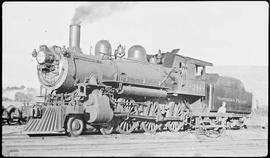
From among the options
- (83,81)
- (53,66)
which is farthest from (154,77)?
(53,66)

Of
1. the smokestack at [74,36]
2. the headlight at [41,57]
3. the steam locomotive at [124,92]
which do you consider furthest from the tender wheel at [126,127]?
the headlight at [41,57]

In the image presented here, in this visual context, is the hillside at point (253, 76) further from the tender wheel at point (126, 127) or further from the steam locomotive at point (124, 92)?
the tender wheel at point (126, 127)

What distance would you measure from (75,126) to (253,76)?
289 ft

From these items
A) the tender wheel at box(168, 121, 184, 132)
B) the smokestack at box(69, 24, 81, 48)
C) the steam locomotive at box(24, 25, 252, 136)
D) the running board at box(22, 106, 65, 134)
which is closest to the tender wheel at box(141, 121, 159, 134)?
the steam locomotive at box(24, 25, 252, 136)

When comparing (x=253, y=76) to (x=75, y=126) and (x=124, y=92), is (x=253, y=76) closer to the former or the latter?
(x=124, y=92)

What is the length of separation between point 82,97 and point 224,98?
8445 mm

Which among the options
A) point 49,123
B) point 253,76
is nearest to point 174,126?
point 49,123

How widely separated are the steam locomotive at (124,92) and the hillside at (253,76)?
5553cm

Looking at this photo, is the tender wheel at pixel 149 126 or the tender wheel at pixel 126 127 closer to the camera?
the tender wheel at pixel 126 127

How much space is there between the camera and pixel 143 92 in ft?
45.1

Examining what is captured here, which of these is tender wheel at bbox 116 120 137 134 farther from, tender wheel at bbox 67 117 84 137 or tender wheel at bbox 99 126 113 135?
tender wheel at bbox 67 117 84 137

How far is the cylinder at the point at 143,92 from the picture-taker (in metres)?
13.1

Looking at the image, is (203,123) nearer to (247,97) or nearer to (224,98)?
(224,98)

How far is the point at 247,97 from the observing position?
20234 millimetres
